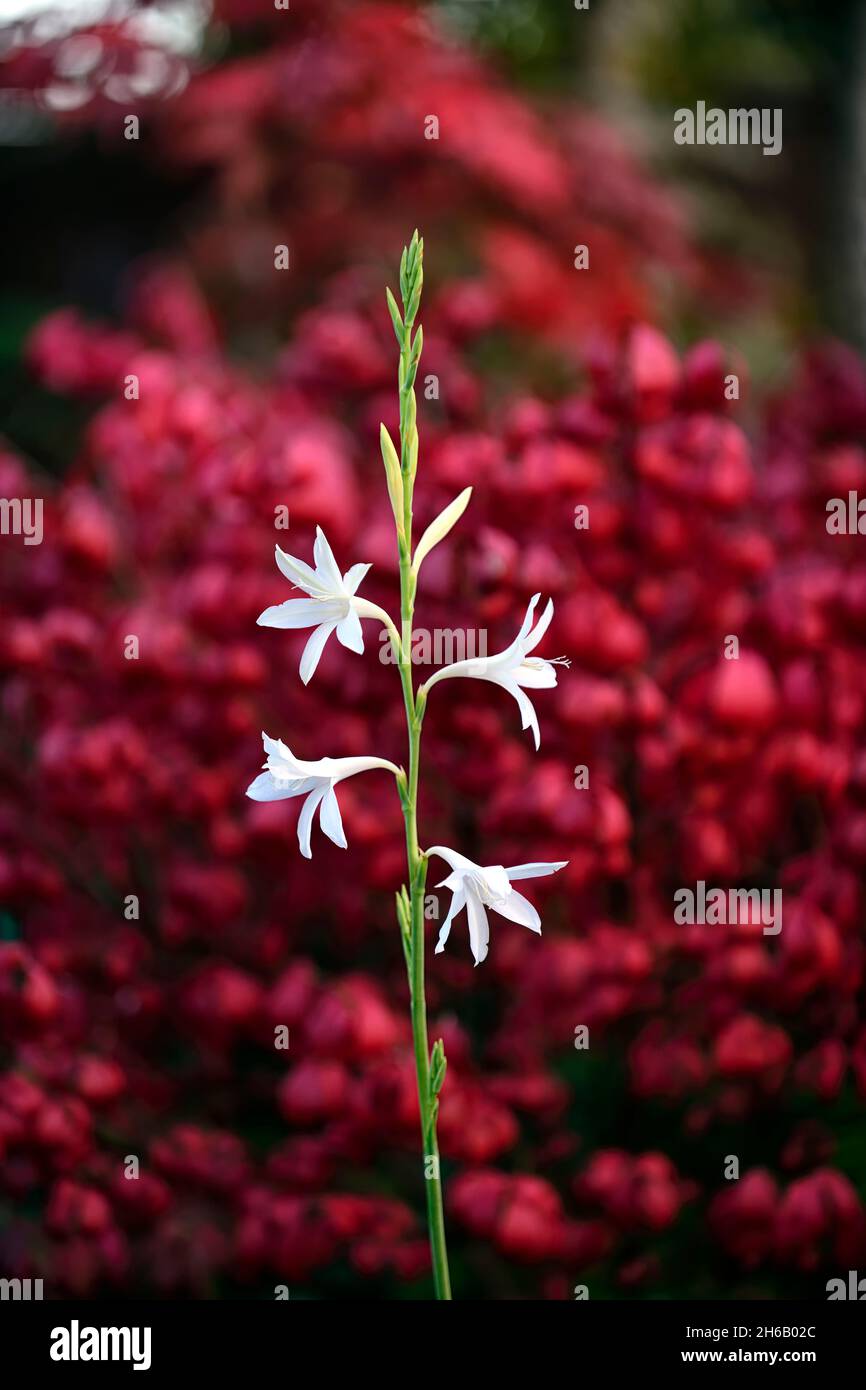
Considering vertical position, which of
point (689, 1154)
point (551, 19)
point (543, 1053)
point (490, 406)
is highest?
point (551, 19)

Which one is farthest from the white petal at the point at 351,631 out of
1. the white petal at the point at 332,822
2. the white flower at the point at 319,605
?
the white petal at the point at 332,822

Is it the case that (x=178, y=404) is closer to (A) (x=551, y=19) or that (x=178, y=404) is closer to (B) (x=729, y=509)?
(B) (x=729, y=509)

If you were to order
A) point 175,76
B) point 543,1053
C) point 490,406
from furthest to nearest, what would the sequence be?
point 490,406 < point 175,76 < point 543,1053

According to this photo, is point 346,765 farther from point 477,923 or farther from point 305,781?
point 477,923

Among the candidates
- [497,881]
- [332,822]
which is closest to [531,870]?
[497,881]

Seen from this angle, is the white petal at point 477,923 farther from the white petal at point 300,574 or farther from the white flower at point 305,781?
the white petal at point 300,574

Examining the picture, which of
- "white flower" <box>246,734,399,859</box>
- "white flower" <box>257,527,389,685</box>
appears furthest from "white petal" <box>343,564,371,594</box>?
"white flower" <box>246,734,399,859</box>
